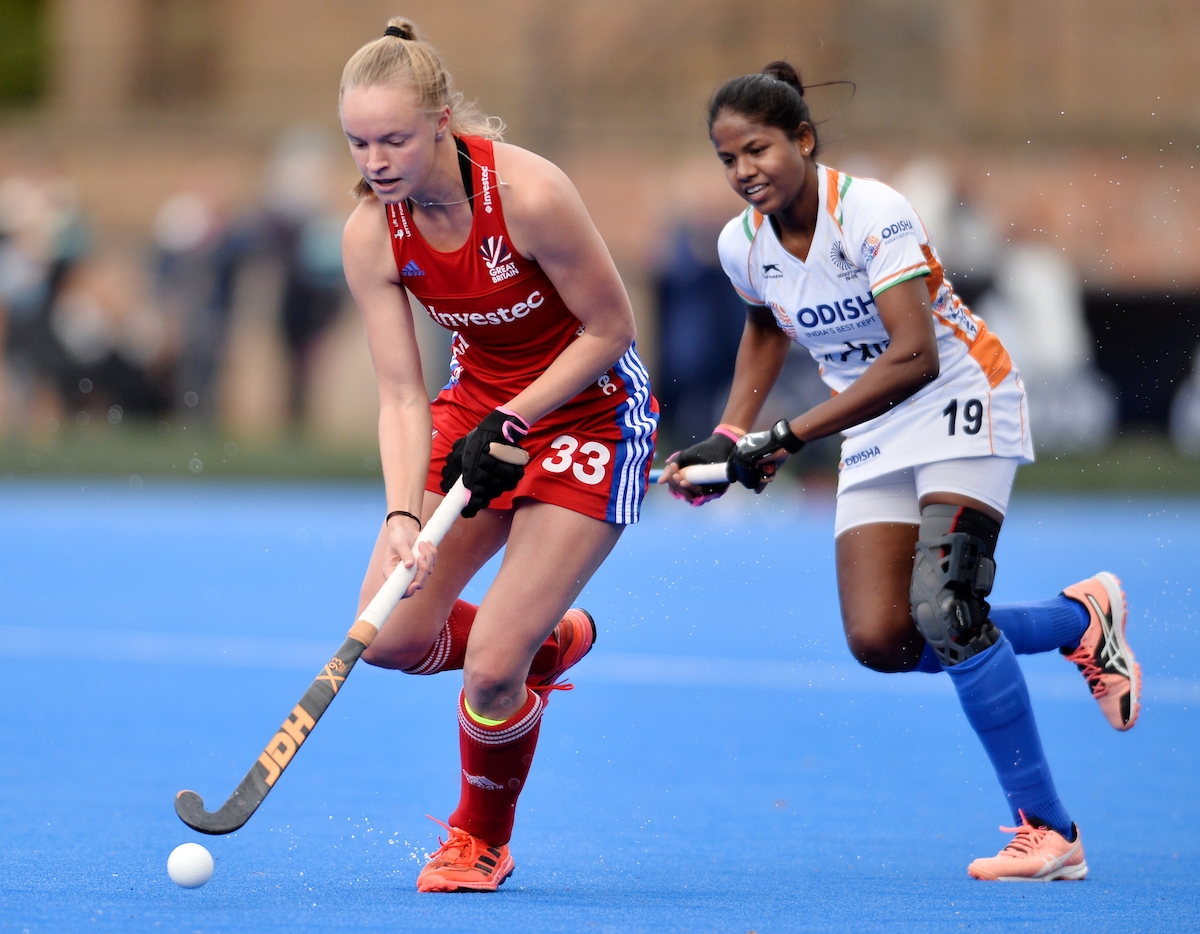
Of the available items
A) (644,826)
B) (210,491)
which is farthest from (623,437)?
(210,491)

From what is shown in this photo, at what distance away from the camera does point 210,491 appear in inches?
559

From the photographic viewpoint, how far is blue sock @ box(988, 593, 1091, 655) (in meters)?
4.55

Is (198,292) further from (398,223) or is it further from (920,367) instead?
(920,367)

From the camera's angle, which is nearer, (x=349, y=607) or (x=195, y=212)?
(x=349, y=607)

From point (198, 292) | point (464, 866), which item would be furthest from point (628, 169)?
point (464, 866)

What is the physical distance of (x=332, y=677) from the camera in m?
3.87

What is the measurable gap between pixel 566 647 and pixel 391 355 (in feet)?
3.02

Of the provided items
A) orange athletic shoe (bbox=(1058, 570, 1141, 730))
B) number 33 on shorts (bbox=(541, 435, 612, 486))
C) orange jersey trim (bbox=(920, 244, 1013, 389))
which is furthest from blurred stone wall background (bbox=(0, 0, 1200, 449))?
number 33 on shorts (bbox=(541, 435, 612, 486))

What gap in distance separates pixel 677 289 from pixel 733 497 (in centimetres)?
179

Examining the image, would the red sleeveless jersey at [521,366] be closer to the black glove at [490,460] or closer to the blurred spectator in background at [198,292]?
the black glove at [490,460]

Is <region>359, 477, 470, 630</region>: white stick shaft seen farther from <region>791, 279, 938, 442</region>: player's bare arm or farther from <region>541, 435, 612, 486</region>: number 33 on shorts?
<region>791, 279, 938, 442</region>: player's bare arm

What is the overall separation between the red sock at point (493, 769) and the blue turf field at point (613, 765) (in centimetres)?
16

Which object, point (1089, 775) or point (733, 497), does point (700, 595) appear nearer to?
point (733, 497)

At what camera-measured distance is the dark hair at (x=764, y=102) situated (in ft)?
13.6
